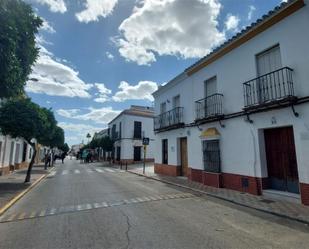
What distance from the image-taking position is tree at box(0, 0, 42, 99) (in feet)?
18.3

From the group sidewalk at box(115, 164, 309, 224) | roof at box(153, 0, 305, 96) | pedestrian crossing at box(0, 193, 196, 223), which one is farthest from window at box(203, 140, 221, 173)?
roof at box(153, 0, 305, 96)

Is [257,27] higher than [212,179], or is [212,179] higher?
[257,27]

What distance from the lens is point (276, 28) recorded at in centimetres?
821

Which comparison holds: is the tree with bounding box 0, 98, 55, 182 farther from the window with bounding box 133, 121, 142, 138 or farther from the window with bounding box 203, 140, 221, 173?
the window with bounding box 133, 121, 142, 138

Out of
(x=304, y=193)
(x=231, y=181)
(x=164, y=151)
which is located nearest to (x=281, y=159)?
(x=304, y=193)

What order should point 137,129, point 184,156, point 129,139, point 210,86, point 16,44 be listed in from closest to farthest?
1. point 16,44
2. point 210,86
3. point 184,156
4. point 129,139
5. point 137,129

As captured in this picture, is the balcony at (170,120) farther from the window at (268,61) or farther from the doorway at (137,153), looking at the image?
the doorway at (137,153)

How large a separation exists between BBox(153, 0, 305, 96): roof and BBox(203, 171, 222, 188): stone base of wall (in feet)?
18.7

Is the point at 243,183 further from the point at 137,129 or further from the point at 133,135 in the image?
the point at 137,129

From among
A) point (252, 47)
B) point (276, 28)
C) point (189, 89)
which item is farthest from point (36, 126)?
point (276, 28)

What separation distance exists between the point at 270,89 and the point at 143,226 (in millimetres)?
6510

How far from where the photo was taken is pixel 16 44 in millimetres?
5934

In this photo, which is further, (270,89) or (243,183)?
A: (243,183)

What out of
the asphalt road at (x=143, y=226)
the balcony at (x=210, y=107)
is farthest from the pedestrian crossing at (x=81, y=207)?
the balcony at (x=210, y=107)
